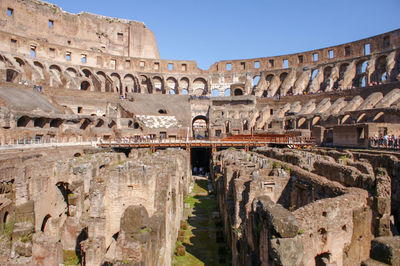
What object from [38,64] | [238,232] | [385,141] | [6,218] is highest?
[38,64]

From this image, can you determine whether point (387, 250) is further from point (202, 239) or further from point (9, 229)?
point (9, 229)

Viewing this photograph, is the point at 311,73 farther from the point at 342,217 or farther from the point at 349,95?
the point at 342,217

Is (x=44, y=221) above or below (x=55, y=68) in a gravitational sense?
below

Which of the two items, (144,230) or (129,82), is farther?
(129,82)

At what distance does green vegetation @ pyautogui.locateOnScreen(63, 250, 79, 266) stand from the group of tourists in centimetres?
1723

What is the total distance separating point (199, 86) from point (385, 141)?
1742 inches

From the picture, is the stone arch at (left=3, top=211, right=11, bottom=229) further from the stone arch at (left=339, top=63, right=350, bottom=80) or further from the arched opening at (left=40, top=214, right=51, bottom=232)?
the stone arch at (left=339, top=63, right=350, bottom=80)

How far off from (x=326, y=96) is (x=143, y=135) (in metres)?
25.5

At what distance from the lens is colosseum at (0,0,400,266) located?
6.19 m

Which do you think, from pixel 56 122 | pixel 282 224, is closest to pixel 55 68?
pixel 56 122

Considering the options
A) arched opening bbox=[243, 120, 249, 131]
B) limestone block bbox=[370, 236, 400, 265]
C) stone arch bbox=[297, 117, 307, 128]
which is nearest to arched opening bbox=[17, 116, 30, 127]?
arched opening bbox=[243, 120, 249, 131]

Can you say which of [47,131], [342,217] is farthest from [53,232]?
[47,131]

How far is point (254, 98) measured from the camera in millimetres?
48594

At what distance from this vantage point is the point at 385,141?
19.2 metres
